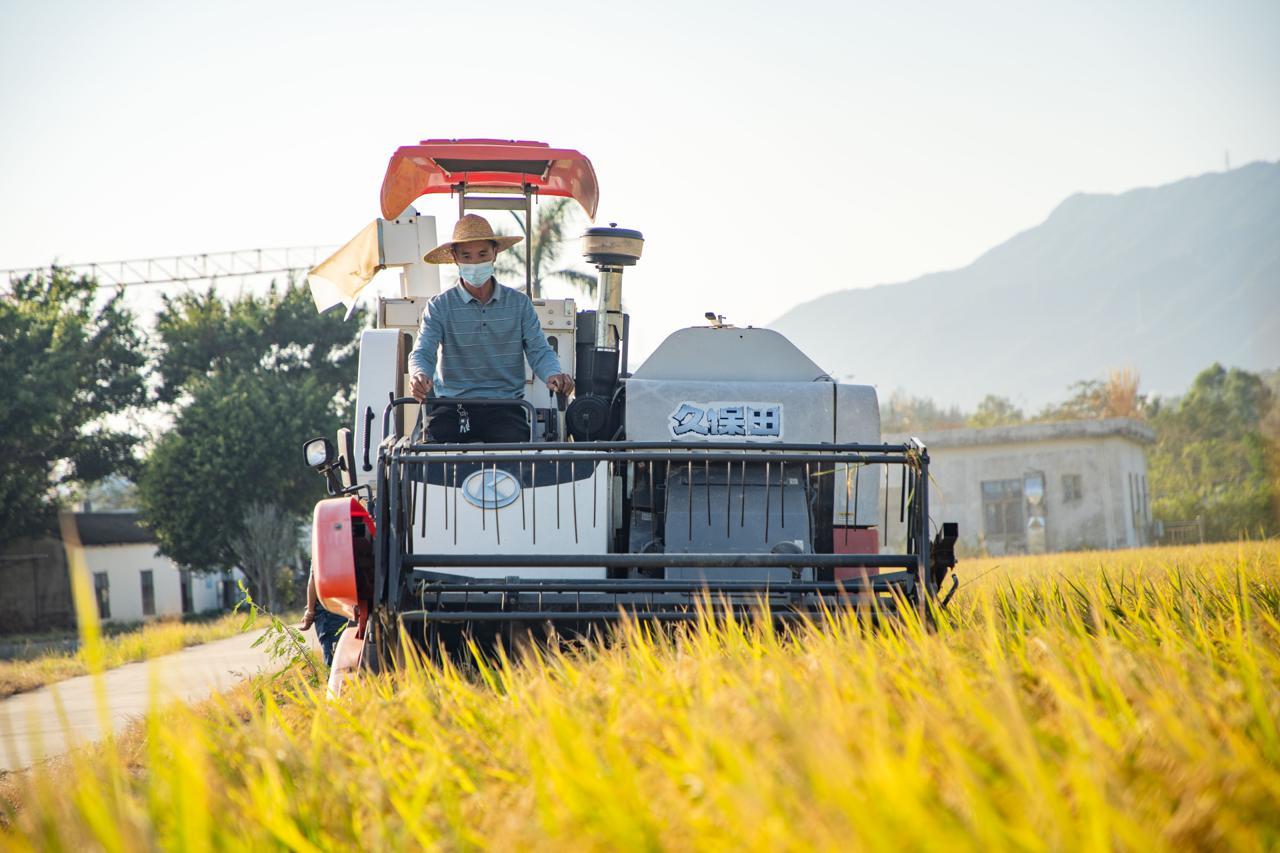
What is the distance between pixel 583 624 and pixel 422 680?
1268 mm

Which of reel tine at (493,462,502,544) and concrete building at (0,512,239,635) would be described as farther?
concrete building at (0,512,239,635)

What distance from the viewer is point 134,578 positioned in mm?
53250

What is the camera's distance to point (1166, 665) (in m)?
3.44

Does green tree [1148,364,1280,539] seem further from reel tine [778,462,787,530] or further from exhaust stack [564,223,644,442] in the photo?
reel tine [778,462,787,530]

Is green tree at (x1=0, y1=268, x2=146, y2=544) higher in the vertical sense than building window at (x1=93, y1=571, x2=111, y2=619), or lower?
higher

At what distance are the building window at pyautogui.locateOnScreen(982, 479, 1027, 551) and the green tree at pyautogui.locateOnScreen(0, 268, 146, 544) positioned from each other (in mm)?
28087

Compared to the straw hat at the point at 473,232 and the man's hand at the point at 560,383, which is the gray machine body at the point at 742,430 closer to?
the man's hand at the point at 560,383

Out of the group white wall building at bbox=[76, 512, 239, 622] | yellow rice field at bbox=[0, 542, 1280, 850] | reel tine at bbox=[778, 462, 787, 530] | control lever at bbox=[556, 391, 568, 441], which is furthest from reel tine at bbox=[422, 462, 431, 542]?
white wall building at bbox=[76, 512, 239, 622]

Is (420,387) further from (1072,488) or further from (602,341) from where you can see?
(1072,488)

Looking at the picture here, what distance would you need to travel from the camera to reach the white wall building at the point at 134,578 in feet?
167

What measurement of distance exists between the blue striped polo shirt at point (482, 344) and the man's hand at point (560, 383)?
0.13 metres

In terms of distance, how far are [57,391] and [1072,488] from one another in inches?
1222

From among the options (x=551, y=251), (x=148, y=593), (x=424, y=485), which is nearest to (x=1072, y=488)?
(x=551, y=251)

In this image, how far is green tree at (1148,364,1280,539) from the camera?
4256 cm
